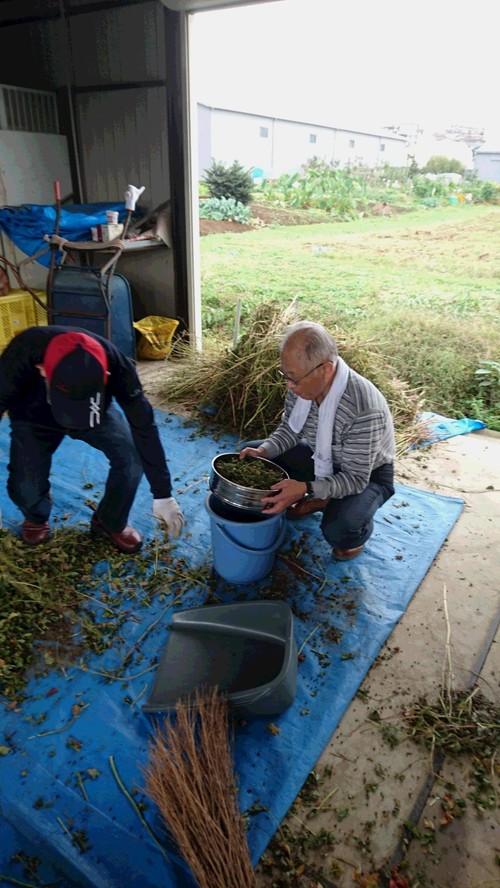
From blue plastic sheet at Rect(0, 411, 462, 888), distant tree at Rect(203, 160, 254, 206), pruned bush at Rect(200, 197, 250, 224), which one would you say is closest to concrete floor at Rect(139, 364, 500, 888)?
blue plastic sheet at Rect(0, 411, 462, 888)

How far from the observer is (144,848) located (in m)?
1.32

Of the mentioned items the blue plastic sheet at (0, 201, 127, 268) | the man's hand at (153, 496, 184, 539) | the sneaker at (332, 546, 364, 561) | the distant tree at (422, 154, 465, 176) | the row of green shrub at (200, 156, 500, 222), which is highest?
the distant tree at (422, 154, 465, 176)

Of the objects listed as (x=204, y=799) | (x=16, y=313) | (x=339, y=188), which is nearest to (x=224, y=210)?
(x=339, y=188)

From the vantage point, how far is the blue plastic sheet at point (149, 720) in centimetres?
133

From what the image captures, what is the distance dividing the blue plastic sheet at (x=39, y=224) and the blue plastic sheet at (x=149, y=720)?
96.8 inches

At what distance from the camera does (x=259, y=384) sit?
343 centimetres

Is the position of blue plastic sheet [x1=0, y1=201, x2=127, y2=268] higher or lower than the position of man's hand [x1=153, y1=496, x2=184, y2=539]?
higher

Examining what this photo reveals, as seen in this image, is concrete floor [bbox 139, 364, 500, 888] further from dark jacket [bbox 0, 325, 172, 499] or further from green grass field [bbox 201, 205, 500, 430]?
green grass field [bbox 201, 205, 500, 430]

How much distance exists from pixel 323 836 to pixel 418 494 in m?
1.81

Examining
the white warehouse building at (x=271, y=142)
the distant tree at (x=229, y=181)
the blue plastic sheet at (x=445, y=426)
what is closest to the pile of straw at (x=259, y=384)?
the blue plastic sheet at (x=445, y=426)

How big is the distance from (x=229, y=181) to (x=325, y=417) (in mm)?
8039

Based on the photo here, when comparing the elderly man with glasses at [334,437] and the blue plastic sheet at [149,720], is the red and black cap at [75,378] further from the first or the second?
the blue plastic sheet at [149,720]

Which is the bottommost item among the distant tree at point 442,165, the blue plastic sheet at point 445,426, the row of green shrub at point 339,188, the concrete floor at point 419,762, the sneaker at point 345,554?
the concrete floor at point 419,762

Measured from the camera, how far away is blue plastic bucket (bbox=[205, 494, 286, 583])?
6.54 feet
